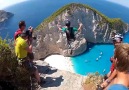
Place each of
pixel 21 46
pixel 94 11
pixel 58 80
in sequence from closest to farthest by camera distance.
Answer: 1. pixel 21 46
2. pixel 58 80
3. pixel 94 11

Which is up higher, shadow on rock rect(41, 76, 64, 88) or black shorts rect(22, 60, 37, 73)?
black shorts rect(22, 60, 37, 73)

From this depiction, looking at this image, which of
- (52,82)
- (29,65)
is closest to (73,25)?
(52,82)

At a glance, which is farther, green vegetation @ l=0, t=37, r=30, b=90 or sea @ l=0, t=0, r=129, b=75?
sea @ l=0, t=0, r=129, b=75

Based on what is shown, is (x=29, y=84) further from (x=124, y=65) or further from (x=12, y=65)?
(x=124, y=65)

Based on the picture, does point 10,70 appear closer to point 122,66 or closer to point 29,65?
point 29,65

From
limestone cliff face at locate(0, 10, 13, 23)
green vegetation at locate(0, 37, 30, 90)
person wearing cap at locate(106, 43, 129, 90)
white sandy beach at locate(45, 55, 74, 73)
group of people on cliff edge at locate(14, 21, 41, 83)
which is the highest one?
person wearing cap at locate(106, 43, 129, 90)

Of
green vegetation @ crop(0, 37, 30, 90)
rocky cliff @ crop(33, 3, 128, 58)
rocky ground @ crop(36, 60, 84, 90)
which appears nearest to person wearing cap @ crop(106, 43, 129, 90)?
green vegetation @ crop(0, 37, 30, 90)

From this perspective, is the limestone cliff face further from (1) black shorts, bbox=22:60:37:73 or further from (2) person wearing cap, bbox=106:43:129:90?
(2) person wearing cap, bbox=106:43:129:90

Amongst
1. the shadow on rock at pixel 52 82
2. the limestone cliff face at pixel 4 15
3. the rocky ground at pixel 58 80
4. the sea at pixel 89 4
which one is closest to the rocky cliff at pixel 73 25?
the sea at pixel 89 4
